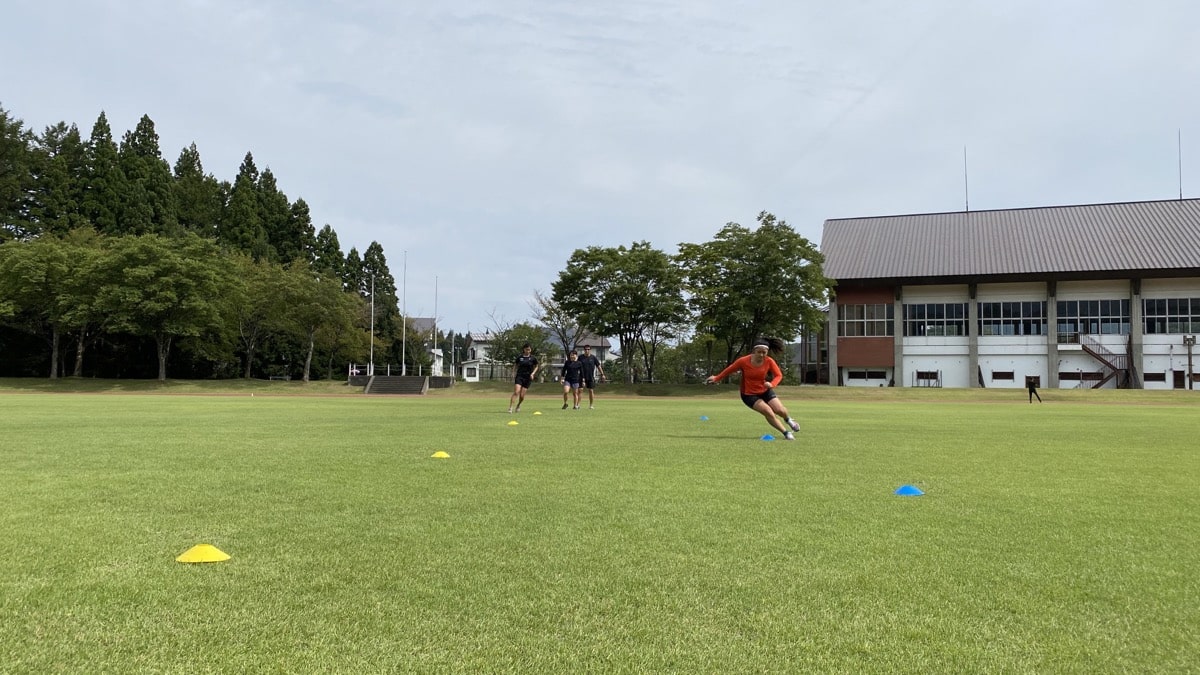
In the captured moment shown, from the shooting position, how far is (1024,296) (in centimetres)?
5584

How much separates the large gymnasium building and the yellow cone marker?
57.0 m

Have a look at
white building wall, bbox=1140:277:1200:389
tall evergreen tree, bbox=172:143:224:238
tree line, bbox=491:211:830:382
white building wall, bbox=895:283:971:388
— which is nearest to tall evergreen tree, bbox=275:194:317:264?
tall evergreen tree, bbox=172:143:224:238

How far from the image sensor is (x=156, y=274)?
47.2m

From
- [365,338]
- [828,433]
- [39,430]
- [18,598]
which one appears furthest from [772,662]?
[365,338]

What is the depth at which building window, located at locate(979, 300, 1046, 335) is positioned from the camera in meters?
55.2

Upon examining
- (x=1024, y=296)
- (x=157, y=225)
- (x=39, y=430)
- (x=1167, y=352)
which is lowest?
(x=39, y=430)

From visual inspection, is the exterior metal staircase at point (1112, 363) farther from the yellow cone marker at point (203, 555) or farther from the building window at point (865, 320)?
the yellow cone marker at point (203, 555)

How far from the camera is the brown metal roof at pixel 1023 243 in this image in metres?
53.3

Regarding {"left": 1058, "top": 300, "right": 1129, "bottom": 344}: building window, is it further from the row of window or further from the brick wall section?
the brick wall section

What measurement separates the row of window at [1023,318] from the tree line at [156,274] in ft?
136

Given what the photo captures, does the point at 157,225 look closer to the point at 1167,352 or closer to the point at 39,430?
the point at 39,430

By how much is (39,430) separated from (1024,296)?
6068 cm

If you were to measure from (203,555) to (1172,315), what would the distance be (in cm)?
6529

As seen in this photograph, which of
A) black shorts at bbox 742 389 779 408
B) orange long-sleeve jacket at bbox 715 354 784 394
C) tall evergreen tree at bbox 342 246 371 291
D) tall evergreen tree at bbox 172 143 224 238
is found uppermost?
tall evergreen tree at bbox 172 143 224 238
